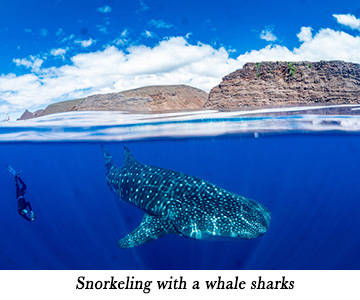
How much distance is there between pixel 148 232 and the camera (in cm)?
512

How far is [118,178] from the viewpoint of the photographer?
313 inches

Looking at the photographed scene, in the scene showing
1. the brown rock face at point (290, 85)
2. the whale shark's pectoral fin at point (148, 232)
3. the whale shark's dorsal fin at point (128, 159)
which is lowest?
the whale shark's pectoral fin at point (148, 232)

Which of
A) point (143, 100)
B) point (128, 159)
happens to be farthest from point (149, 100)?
point (128, 159)

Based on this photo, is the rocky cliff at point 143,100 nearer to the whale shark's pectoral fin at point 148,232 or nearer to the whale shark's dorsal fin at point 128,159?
the whale shark's dorsal fin at point 128,159

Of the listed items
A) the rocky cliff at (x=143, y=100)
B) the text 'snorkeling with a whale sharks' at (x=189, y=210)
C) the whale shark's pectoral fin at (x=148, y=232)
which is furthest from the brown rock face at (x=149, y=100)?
the whale shark's pectoral fin at (x=148, y=232)

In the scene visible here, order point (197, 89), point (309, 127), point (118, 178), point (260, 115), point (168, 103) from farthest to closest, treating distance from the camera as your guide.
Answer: point (197, 89), point (168, 103), point (309, 127), point (260, 115), point (118, 178)

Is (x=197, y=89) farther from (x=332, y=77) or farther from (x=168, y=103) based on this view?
(x=332, y=77)

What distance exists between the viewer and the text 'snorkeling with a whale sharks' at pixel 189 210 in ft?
15.6

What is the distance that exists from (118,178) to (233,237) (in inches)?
179

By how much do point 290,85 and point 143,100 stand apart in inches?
1414

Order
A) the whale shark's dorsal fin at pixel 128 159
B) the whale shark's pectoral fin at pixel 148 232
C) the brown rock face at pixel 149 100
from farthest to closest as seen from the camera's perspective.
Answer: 1. the brown rock face at pixel 149 100
2. the whale shark's dorsal fin at pixel 128 159
3. the whale shark's pectoral fin at pixel 148 232

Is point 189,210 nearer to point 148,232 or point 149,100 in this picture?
point 148,232

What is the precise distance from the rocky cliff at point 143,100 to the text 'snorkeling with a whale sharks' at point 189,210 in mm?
25320

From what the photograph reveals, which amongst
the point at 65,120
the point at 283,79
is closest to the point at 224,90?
the point at 283,79
